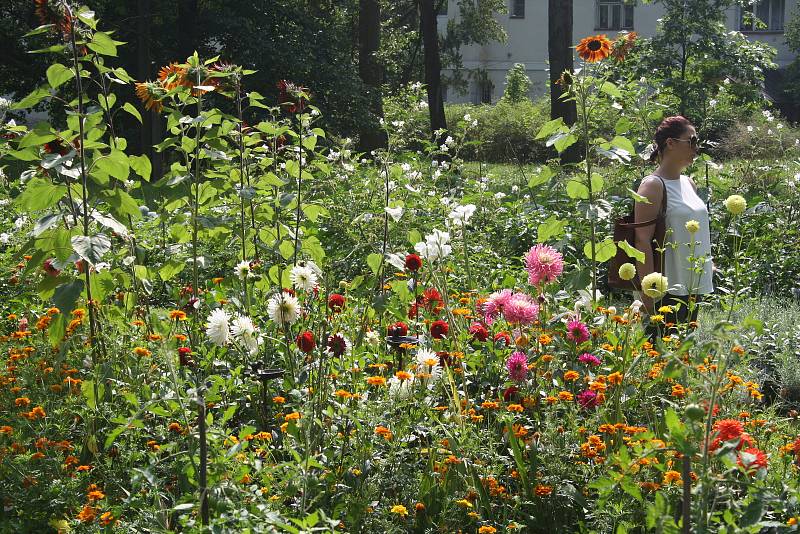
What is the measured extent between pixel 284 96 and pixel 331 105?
12.9 metres

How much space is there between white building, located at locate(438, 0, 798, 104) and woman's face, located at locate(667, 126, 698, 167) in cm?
3110

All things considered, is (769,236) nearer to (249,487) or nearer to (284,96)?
(284,96)

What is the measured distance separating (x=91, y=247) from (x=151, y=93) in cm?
92

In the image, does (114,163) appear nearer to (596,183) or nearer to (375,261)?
(375,261)

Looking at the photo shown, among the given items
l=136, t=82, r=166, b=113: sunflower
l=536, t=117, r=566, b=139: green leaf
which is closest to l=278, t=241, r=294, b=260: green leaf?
l=136, t=82, r=166, b=113: sunflower

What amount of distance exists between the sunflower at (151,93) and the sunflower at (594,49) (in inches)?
68.0

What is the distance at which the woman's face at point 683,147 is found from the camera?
4.76 m

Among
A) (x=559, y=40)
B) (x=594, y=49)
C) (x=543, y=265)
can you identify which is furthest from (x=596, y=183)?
(x=559, y=40)

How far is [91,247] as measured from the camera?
110 inches

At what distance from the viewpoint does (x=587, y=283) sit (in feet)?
11.9

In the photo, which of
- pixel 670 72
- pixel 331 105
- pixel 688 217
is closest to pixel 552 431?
pixel 688 217

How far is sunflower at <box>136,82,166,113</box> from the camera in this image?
342 cm

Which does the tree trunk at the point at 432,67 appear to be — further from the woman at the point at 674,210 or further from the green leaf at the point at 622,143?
the green leaf at the point at 622,143

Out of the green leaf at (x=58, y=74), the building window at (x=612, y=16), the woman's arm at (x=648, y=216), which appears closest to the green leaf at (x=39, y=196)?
the green leaf at (x=58, y=74)
